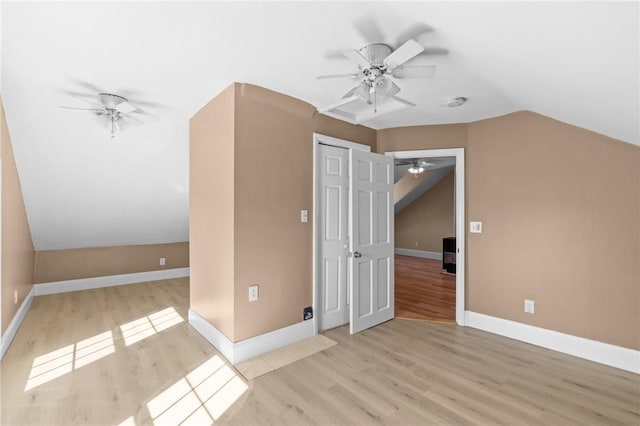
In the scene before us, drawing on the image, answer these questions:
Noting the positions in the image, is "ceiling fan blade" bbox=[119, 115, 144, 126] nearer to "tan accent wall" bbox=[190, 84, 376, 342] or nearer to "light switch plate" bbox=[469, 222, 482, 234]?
"tan accent wall" bbox=[190, 84, 376, 342]

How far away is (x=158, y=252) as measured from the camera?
19.4 ft

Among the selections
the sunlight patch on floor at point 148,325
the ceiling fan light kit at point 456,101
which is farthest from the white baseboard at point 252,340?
the ceiling fan light kit at point 456,101

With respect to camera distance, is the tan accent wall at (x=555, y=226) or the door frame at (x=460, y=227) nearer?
the tan accent wall at (x=555, y=226)

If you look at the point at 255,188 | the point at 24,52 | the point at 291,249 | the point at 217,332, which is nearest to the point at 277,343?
the point at 217,332

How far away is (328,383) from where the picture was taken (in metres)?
2.35

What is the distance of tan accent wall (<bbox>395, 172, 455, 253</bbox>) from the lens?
809 cm

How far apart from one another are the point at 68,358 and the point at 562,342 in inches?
186

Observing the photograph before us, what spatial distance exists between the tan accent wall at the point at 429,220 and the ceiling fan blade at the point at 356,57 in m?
6.74

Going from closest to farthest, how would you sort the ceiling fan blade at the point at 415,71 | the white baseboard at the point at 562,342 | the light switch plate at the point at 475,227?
1. the ceiling fan blade at the point at 415,71
2. the white baseboard at the point at 562,342
3. the light switch plate at the point at 475,227

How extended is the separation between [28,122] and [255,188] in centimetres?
256

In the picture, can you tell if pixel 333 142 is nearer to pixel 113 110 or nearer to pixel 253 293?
pixel 253 293

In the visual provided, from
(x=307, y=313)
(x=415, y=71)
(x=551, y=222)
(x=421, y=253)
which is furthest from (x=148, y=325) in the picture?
(x=421, y=253)

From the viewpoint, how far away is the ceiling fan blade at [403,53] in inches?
66.8

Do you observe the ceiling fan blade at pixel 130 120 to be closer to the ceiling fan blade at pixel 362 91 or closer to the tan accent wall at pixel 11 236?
the tan accent wall at pixel 11 236
